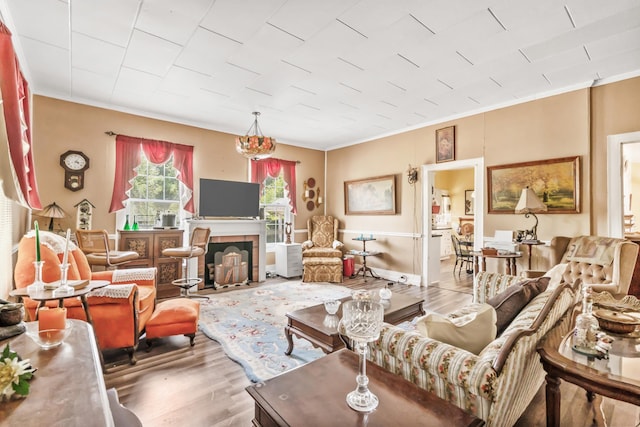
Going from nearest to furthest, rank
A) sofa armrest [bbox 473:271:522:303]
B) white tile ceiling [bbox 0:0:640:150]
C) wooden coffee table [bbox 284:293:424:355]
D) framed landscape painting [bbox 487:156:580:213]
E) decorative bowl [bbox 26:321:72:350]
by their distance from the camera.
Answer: decorative bowl [bbox 26:321:72:350] → wooden coffee table [bbox 284:293:424:355] → white tile ceiling [bbox 0:0:640:150] → sofa armrest [bbox 473:271:522:303] → framed landscape painting [bbox 487:156:580:213]

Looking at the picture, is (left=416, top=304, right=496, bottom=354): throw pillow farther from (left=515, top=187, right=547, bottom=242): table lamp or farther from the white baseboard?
the white baseboard

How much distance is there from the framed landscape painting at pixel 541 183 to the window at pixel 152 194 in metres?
5.28

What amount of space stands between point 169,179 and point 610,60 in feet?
20.5

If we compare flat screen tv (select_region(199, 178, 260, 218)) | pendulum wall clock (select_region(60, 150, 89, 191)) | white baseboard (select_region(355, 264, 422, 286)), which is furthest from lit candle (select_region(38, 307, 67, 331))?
white baseboard (select_region(355, 264, 422, 286))

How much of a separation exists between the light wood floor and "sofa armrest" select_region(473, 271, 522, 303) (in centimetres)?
88

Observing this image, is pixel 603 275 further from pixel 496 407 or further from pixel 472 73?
pixel 496 407

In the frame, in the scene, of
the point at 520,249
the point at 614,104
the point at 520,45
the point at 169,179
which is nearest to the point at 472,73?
the point at 520,45

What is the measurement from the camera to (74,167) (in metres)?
4.47

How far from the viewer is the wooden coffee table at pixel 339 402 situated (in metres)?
1.01

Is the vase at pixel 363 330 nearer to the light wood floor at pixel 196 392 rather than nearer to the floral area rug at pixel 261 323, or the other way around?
the light wood floor at pixel 196 392

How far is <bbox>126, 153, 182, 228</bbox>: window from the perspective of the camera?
5.07 metres

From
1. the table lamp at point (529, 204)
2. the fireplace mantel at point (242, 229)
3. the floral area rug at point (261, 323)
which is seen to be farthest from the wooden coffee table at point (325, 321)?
the fireplace mantel at point (242, 229)

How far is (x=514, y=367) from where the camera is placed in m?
1.32

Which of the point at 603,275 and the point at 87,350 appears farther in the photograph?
the point at 603,275
